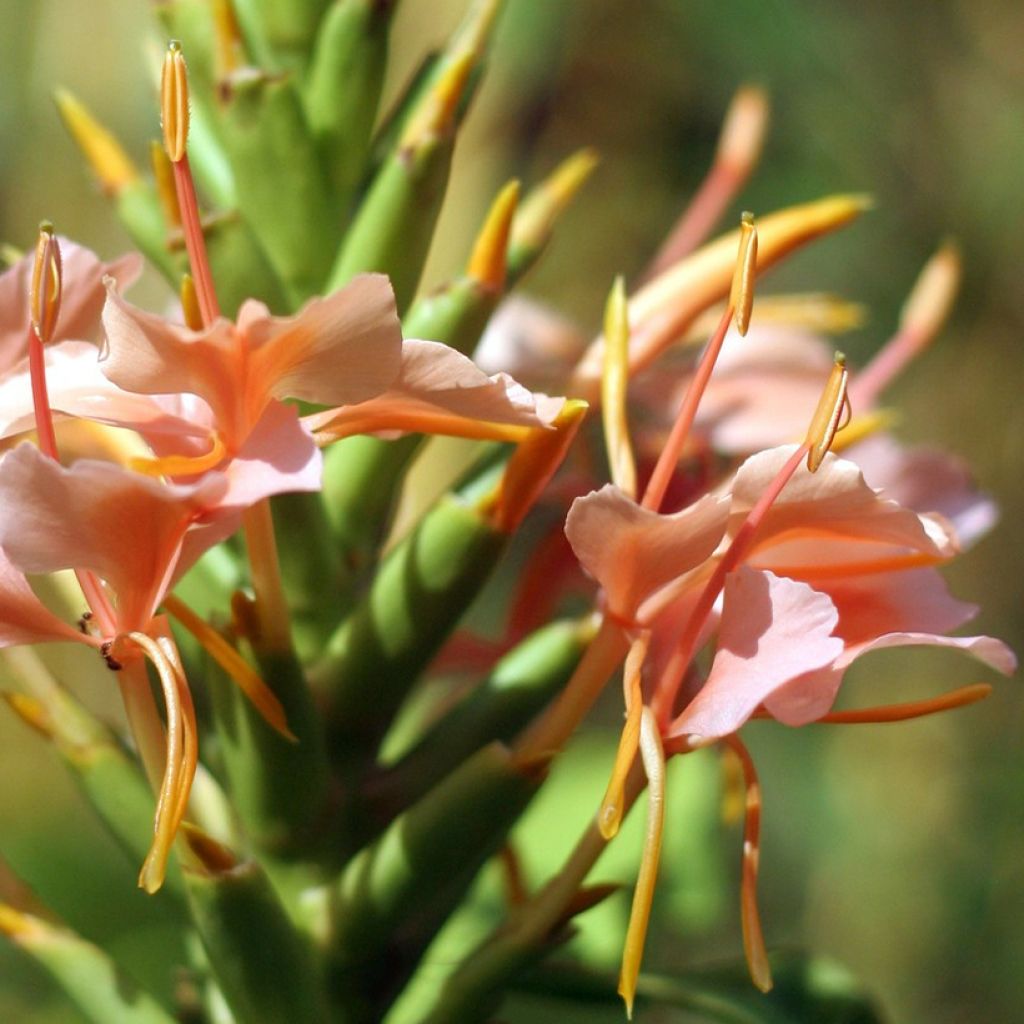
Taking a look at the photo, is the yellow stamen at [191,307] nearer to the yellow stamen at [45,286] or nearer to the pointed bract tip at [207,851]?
the yellow stamen at [45,286]

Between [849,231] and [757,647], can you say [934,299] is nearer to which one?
[757,647]

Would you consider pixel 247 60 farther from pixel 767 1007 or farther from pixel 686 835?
pixel 686 835

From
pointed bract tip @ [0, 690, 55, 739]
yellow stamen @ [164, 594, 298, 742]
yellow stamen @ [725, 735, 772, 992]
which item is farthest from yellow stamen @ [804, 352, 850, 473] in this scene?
pointed bract tip @ [0, 690, 55, 739]

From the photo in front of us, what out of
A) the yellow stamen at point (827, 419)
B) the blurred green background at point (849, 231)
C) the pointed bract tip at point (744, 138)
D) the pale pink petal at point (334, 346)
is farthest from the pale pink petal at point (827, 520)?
the blurred green background at point (849, 231)

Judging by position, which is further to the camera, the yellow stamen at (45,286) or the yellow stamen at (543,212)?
the yellow stamen at (543,212)

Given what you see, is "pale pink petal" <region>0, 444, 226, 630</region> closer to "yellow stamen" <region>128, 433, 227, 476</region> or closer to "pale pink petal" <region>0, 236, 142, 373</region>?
"yellow stamen" <region>128, 433, 227, 476</region>

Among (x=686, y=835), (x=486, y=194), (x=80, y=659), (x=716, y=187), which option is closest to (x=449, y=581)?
(x=716, y=187)
